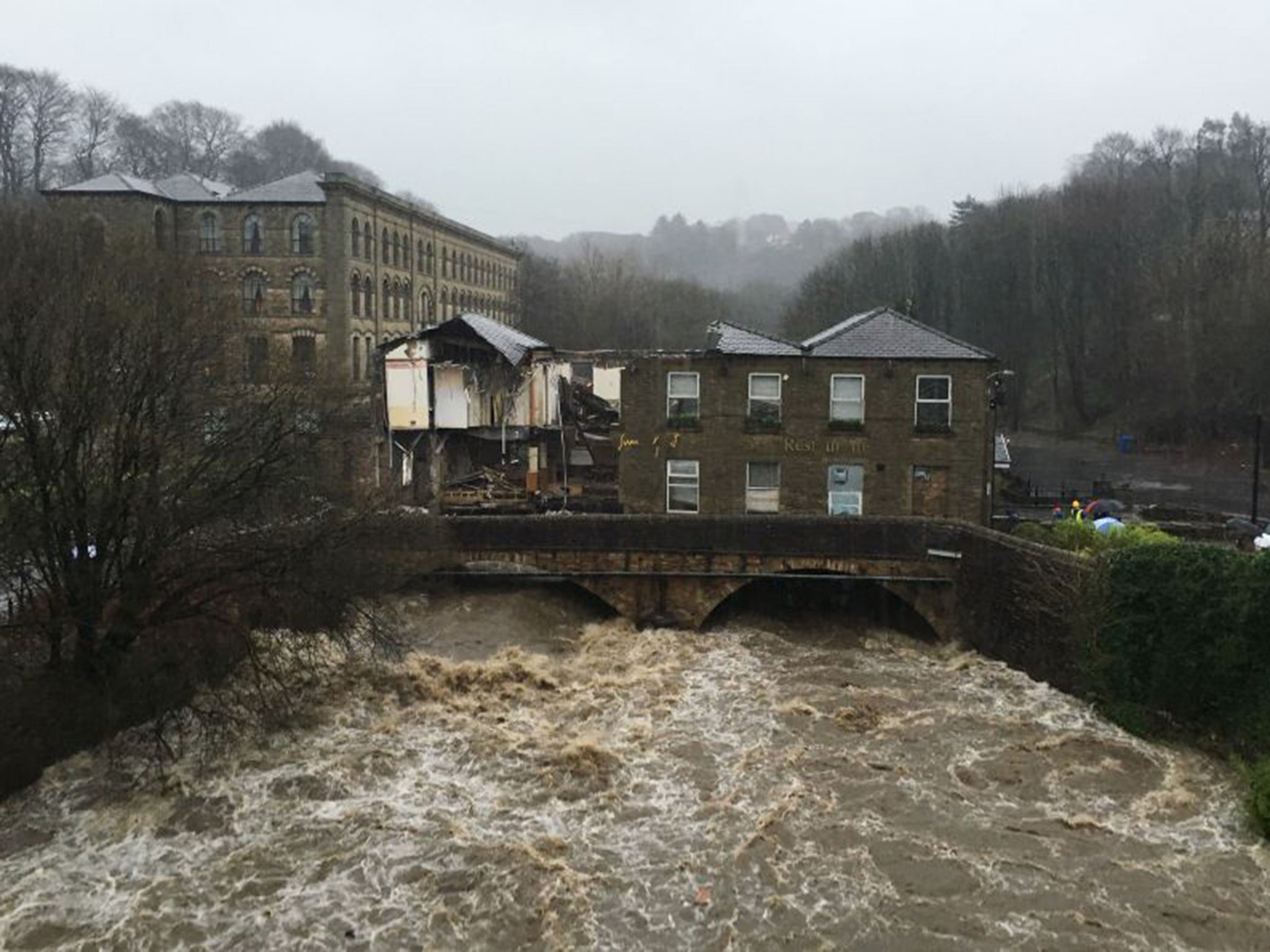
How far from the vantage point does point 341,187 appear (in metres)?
48.4

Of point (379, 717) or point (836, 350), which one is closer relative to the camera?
point (379, 717)

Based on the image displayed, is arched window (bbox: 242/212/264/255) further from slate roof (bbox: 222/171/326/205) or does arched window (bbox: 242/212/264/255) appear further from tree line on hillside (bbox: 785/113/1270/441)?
tree line on hillside (bbox: 785/113/1270/441)

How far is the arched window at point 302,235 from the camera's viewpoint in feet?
161

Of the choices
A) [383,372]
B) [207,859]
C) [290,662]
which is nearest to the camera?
[207,859]

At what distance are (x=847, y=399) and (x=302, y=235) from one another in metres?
31.6

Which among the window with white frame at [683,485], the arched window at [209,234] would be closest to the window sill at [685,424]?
the window with white frame at [683,485]

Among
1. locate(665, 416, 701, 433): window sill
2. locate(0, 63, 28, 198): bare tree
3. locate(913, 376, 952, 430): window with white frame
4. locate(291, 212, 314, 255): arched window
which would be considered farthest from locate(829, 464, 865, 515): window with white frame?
locate(0, 63, 28, 198): bare tree

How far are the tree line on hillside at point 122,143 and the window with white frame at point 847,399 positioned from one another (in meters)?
36.0

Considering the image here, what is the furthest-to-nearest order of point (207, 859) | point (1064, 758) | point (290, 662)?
1. point (290, 662)
2. point (1064, 758)
3. point (207, 859)

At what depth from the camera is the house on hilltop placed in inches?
1120

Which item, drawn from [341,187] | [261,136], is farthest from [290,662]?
[261,136]

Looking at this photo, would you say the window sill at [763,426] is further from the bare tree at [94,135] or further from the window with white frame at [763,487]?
the bare tree at [94,135]

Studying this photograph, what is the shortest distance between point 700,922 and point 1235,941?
6475mm

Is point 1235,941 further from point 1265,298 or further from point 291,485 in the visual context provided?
point 1265,298
